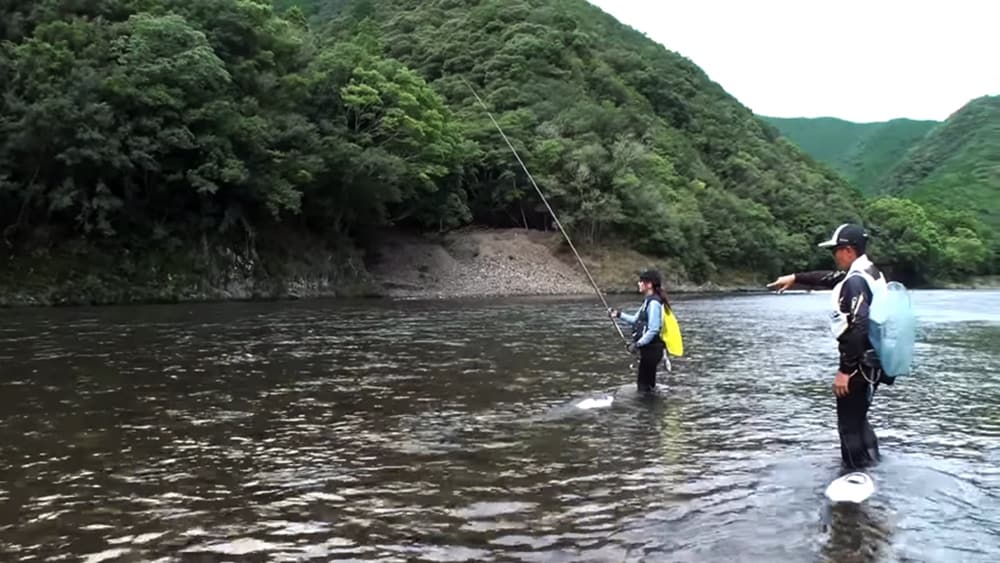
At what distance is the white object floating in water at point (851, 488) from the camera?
7.87 meters

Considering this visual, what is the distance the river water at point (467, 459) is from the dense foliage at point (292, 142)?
80.9 feet

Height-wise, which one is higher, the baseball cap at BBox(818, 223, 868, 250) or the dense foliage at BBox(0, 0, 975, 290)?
the dense foliage at BBox(0, 0, 975, 290)

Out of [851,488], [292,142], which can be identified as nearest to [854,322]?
[851,488]

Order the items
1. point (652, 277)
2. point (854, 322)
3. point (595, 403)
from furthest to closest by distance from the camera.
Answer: point (652, 277)
point (595, 403)
point (854, 322)

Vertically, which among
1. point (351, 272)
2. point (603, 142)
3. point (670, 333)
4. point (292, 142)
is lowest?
point (670, 333)

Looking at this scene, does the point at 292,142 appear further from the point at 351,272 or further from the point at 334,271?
the point at 351,272

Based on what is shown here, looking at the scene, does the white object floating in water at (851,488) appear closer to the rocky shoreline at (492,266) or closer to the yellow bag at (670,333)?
the yellow bag at (670,333)

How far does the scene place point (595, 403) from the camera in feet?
42.5

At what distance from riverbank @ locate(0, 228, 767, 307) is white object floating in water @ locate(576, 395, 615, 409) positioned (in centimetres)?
3529

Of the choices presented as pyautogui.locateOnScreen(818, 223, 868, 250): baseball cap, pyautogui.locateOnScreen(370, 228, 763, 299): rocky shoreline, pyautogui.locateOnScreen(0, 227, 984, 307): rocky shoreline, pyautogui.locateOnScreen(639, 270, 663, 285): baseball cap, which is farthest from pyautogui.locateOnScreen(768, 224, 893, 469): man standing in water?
pyautogui.locateOnScreen(370, 228, 763, 299): rocky shoreline

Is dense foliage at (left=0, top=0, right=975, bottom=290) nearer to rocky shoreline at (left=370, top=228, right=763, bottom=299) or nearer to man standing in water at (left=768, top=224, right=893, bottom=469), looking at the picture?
rocky shoreline at (left=370, top=228, right=763, bottom=299)

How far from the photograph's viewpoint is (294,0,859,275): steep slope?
75812 mm

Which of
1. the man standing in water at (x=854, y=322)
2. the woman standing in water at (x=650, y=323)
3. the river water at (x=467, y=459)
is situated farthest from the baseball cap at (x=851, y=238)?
the woman standing in water at (x=650, y=323)

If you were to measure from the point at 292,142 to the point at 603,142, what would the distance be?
46.9m
